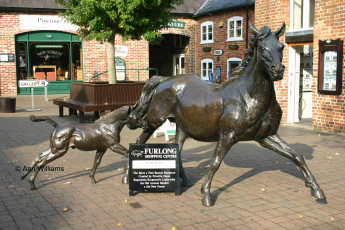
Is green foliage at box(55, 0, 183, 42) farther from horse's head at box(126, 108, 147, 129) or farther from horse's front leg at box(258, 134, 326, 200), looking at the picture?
horse's front leg at box(258, 134, 326, 200)

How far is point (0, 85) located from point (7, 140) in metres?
13.0

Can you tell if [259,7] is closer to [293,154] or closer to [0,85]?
[293,154]

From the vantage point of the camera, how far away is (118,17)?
13211 mm

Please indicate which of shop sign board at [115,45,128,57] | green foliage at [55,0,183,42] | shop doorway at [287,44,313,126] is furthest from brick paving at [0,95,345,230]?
shop sign board at [115,45,128,57]

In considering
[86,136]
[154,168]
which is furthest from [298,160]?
[86,136]

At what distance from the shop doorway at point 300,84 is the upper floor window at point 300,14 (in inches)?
26.6

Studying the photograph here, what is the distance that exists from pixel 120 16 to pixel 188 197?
860 cm

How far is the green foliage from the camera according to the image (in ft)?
41.4

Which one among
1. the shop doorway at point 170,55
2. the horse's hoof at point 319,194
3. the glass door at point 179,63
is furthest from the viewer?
the glass door at point 179,63

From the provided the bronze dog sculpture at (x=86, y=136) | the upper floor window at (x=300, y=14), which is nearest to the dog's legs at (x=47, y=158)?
the bronze dog sculpture at (x=86, y=136)

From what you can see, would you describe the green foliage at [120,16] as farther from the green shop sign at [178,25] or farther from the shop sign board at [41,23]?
the green shop sign at [178,25]

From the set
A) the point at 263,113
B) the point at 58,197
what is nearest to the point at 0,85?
the point at 58,197

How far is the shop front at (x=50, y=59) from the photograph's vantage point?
2267cm

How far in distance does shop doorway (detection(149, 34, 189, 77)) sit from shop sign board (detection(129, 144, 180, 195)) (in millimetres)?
21326
